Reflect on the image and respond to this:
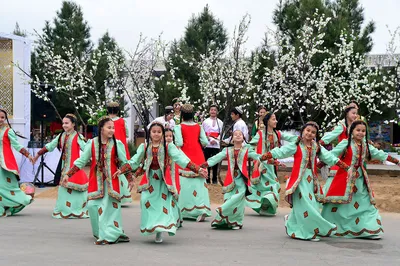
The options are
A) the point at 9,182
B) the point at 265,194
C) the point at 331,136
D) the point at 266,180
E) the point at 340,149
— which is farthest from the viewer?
the point at 266,180

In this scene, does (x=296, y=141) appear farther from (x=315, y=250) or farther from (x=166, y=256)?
(x=166, y=256)

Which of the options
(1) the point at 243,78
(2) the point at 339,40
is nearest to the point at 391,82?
(2) the point at 339,40

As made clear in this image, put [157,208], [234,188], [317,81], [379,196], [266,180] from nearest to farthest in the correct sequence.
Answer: [157,208] < [234,188] < [266,180] < [379,196] < [317,81]

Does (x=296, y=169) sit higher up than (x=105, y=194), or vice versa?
(x=296, y=169)

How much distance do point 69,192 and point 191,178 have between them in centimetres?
190

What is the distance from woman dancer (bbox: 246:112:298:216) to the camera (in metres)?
11.1

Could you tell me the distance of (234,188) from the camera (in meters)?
9.56

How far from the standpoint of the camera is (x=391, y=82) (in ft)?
69.3

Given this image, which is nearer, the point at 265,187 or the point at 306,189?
the point at 306,189

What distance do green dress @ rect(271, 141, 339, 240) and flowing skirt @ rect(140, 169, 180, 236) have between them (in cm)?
147

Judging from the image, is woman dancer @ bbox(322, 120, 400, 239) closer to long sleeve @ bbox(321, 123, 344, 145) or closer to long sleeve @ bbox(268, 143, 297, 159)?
long sleeve @ bbox(268, 143, 297, 159)

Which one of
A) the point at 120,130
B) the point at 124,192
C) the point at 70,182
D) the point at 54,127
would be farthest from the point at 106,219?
the point at 54,127

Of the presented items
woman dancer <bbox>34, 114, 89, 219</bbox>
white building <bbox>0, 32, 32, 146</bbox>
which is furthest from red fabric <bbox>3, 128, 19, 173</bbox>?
white building <bbox>0, 32, 32, 146</bbox>

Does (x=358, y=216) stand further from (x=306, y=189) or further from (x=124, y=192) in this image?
(x=124, y=192)
